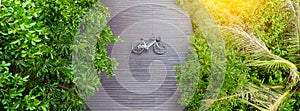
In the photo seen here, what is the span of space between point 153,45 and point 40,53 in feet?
6.86

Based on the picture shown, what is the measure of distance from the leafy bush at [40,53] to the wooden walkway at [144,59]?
0.92 metres

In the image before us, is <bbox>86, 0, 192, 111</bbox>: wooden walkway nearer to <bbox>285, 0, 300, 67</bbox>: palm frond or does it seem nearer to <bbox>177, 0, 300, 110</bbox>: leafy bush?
<bbox>177, 0, 300, 110</bbox>: leafy bush

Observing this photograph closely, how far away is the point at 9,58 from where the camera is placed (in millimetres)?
2111

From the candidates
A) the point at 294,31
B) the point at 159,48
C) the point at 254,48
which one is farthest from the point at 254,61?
the point at 159,48

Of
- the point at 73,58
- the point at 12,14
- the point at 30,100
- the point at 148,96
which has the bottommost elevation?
the point at 148,96

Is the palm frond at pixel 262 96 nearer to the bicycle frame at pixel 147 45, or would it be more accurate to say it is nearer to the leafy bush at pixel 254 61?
the leafy bush at pixel 254 61

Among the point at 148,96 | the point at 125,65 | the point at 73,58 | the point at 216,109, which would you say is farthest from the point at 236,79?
the point at 73,58

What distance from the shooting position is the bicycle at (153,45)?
4.00 m

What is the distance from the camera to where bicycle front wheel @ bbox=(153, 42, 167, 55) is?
4039mm

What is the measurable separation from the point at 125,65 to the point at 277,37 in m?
1.74

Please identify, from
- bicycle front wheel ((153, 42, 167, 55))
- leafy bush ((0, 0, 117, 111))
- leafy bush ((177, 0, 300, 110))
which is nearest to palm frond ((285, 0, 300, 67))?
leafy bush ((177, 0, 300, 110))

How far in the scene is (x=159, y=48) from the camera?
13.3ft

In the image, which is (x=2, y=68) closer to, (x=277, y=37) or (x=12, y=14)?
(x=12, y=14)

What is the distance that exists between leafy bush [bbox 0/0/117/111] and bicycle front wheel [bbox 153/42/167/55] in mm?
1147
